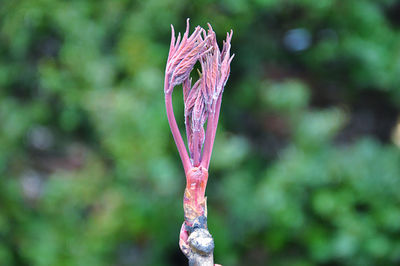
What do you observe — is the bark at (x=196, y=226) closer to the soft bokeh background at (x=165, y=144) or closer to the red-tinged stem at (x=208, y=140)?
the red-tinged stem at (x=208, y=140)

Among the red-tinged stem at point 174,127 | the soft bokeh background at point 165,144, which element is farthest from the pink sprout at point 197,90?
the soft bokeh background at point 165,144

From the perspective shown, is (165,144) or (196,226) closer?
(196,226)

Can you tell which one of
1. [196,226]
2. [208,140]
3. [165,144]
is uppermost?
[165,144]

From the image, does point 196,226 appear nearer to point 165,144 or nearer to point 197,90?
point 197,90

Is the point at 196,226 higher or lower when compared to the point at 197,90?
lower

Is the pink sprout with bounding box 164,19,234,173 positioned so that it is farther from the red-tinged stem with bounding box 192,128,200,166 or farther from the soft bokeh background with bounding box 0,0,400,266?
the soft bokeh background with bounding box 0,0,400,266

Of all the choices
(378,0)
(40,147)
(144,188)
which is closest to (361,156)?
(378,0)

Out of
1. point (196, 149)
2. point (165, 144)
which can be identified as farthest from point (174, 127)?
point (165, 144)

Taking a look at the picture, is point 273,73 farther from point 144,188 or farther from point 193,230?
point 193,230
